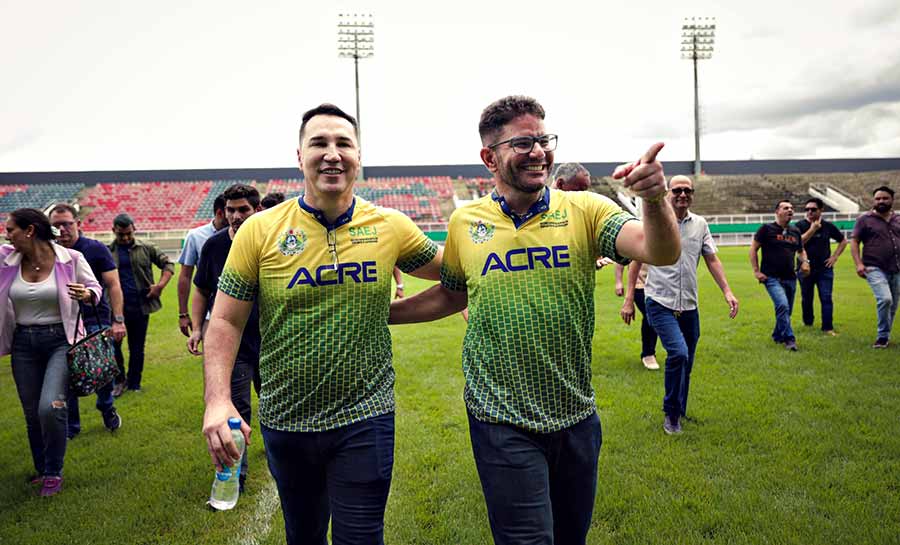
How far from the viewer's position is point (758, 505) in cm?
388

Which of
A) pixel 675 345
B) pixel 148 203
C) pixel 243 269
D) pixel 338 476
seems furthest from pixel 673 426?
pixel 148 203

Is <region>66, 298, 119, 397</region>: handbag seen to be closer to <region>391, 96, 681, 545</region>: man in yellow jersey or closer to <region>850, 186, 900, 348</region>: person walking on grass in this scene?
<region>391, 96, 681, 545</region>: man in yellow jersey

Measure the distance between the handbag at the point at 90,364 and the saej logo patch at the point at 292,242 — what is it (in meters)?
3.08

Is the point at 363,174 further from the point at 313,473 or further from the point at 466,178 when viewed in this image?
the point at 313,473

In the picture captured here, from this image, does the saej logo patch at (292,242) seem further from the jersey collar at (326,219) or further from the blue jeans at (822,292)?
the blue jeans at (822,292)

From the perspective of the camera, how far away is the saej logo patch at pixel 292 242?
253 cm

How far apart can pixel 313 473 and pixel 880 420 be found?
18.3ft

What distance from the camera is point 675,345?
519 cm

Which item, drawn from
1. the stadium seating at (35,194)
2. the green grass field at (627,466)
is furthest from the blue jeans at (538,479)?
the stadium seating at (35,194)

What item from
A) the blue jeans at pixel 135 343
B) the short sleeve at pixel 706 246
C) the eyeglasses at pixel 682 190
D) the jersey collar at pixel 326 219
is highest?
the eyeglasses at pixel 682 190

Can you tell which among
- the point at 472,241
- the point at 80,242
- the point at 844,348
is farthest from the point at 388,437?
the point at 844,348

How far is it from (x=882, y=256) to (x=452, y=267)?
8.75 meters

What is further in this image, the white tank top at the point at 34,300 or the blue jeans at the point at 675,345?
the blue jeans at the point at 675,345

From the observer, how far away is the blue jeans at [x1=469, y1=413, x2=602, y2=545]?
7.50 ft
